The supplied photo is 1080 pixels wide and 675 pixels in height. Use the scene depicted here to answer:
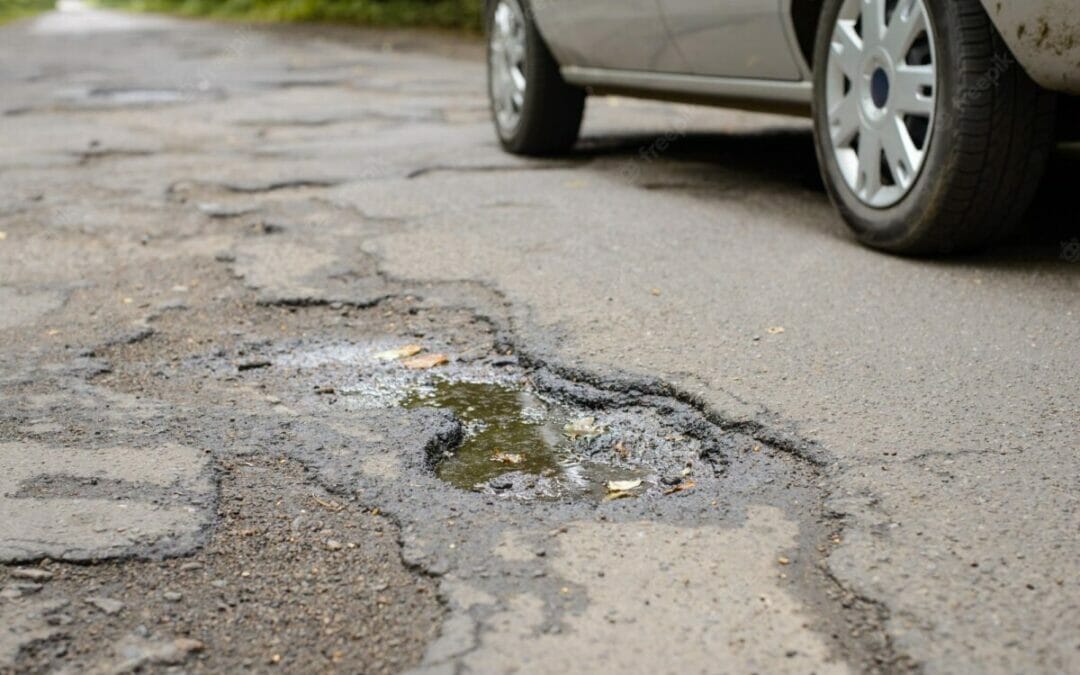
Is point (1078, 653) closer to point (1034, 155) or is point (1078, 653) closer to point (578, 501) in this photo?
point (578, 501)

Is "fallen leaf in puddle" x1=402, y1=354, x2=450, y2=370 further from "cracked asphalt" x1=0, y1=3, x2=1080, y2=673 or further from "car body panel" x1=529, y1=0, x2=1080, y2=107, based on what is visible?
"car body panel" x1=529, y1=0, x2=1080, y2=107

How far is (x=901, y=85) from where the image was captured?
3779mm

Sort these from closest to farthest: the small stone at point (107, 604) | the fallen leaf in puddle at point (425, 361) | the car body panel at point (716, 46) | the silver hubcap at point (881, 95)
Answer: the small stone at point (107, 604) < the fallen leaf in puddle at point (425, 361) < the car body panel at point (716, 46) < the silver hubcap at point (881, 95)

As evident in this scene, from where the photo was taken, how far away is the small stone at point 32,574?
204cm

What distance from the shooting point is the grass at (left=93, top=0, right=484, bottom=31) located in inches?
723

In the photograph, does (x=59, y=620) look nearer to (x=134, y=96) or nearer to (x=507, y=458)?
(x=507, y=458)

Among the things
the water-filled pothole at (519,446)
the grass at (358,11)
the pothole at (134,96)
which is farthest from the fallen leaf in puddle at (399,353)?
the grass at (358,11)

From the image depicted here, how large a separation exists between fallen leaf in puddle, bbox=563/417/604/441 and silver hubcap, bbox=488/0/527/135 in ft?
11.8

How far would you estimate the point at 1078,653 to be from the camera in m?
1.75

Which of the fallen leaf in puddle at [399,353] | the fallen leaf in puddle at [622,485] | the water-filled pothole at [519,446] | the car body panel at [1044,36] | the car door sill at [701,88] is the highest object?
the car body panel at [1044,36]

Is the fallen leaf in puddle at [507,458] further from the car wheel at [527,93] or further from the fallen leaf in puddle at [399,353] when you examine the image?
the car wheel at [527,93]

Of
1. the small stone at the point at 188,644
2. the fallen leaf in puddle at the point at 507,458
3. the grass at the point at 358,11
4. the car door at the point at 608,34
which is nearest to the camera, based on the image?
the small stone at the point at 188,644

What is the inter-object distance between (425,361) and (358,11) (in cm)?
1950

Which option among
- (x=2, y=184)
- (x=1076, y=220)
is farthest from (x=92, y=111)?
(x=1076, y=220)
